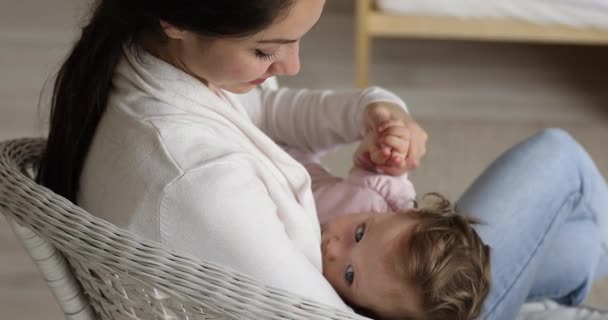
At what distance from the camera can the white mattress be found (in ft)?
7.95

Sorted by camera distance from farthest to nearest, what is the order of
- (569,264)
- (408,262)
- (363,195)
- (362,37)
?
(362,37) → (569,264) → (363,195) → (408,262)

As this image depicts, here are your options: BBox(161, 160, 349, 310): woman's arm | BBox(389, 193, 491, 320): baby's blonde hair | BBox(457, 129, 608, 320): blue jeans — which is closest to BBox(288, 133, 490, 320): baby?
BBox(389, 193, 491, 320): baby's blonde hair

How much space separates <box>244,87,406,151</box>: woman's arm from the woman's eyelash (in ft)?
1.03

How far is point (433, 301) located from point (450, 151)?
143 cm

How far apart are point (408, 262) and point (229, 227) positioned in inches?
12.1

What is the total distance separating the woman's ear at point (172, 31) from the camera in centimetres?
94

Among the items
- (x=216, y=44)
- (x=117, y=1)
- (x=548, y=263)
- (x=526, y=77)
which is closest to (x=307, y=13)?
(x=216, y=44)

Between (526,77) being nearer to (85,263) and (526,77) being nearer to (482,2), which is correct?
(482,2)

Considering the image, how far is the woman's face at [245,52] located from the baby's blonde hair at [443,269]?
0.29 meters

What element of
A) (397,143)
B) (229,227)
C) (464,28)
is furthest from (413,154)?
(464,28)

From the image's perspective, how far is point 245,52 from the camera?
97 cm

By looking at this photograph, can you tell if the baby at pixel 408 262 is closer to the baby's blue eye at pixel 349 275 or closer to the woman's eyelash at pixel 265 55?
the baby's blue eye at pixel 349 275

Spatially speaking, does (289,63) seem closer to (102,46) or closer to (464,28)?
(102,46)

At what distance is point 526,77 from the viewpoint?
9.68ft
